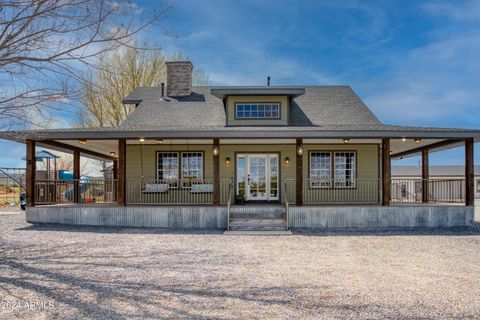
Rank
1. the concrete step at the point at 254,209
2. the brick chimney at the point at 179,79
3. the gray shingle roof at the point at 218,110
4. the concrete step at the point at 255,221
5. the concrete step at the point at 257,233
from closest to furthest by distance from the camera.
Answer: the concrete step at the point at 257,233, the concrete step at the point at 255,221, the concrete step at the point at 254,209, the gray shingle roof at the point at 218,110, the brick chimney at the point at 179,79

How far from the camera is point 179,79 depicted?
57.3 ft

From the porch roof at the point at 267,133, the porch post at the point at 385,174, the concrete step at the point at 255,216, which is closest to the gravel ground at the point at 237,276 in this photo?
the concrete step at the point at 255,216

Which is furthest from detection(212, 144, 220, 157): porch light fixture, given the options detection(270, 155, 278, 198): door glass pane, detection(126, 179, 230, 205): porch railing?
detection(270, 155, 278, 198): door glass pane

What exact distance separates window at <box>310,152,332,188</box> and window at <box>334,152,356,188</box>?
278 millimetres

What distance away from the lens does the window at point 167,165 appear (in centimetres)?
1507

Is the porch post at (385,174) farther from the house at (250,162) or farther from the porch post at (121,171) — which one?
the porch post at (121,171)

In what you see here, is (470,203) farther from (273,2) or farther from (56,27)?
(56,27)

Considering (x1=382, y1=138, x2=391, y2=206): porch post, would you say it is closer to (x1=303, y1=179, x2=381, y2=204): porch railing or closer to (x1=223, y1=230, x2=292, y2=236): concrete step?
(x1=303, y1=179, x2=381, y2=204): porch railing

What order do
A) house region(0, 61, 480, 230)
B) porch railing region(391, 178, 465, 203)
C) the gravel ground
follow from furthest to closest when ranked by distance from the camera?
porch railing region(391, 178, 465, 203), house region(0, 61, 480, 230), the gravel ground

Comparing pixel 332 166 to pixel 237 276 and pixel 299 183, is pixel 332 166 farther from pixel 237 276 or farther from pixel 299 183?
pixel 237 276

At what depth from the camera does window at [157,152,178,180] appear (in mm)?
15070

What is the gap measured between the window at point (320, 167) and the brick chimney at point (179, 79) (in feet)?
21.9

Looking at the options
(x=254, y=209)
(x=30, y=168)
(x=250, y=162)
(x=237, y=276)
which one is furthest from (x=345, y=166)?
(x=30, y=168)

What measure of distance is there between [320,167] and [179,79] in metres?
7.69
